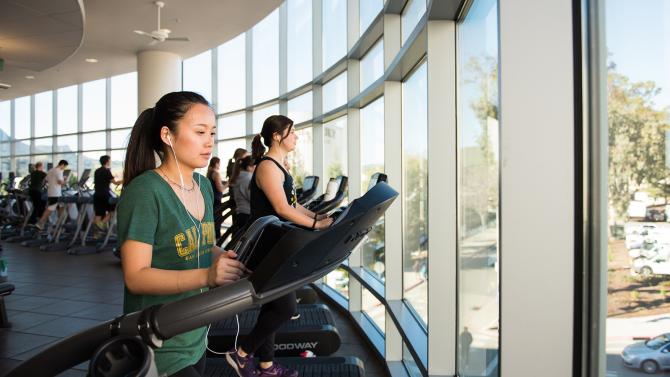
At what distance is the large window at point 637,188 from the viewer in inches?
38.3

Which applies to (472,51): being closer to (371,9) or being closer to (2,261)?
(371,9)

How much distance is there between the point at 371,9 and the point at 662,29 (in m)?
3.42

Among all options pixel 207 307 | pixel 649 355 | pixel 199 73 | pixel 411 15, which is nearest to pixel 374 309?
pixel 411 15

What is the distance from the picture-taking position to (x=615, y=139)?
1138 mm

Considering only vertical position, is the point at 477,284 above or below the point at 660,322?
below

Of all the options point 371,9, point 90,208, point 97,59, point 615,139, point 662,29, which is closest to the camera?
point 662,29

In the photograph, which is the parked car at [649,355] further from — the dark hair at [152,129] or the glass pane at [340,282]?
the glass pane at [340,282]

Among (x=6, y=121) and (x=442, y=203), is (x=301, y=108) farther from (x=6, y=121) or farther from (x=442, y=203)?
(x=6, y=121)

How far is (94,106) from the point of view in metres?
13.7

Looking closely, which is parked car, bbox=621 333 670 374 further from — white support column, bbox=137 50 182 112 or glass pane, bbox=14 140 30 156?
glass pane, bbox=14 140 30 156

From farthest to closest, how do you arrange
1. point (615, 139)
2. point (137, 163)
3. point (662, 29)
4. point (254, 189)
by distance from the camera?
point (254, 189)
point (137, 163)
point (615, 139)
point (662, 29)

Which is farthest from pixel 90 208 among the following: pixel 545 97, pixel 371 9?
pixel 545 97

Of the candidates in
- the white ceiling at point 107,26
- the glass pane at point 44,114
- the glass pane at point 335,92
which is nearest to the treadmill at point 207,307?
the glass pane at point 335,92

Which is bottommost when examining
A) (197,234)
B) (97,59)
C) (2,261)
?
(2,261)
